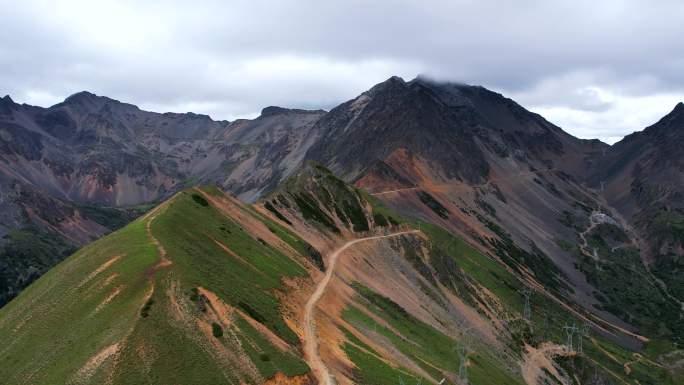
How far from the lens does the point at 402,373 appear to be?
229 ft

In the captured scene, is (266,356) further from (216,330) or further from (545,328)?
(545,328)

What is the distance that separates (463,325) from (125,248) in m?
86.6

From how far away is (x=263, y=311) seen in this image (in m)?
60.8

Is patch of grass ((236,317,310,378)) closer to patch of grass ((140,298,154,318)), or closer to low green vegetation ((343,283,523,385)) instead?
patch of grass ((140,298,154,318))

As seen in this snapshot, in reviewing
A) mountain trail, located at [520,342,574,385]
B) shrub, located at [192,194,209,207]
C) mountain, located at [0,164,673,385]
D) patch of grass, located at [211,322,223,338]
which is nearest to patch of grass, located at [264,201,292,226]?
mountain, located at [0,164,673,385]

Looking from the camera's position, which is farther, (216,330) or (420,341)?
(420,341)

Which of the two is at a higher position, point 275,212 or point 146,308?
point 275,212

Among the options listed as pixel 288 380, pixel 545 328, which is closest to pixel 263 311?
pixel 288 380

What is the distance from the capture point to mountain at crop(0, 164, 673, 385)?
48.0 metres

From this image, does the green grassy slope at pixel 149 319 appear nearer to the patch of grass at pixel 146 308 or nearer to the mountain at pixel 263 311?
the patch of grass at pixel 146 308

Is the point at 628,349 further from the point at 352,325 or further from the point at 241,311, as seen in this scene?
the point at 241,311

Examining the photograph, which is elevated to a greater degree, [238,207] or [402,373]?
[238,207]

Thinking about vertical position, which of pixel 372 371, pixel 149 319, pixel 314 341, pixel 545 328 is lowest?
pixel 545 328

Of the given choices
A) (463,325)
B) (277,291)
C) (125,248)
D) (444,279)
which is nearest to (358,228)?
(444,279)
